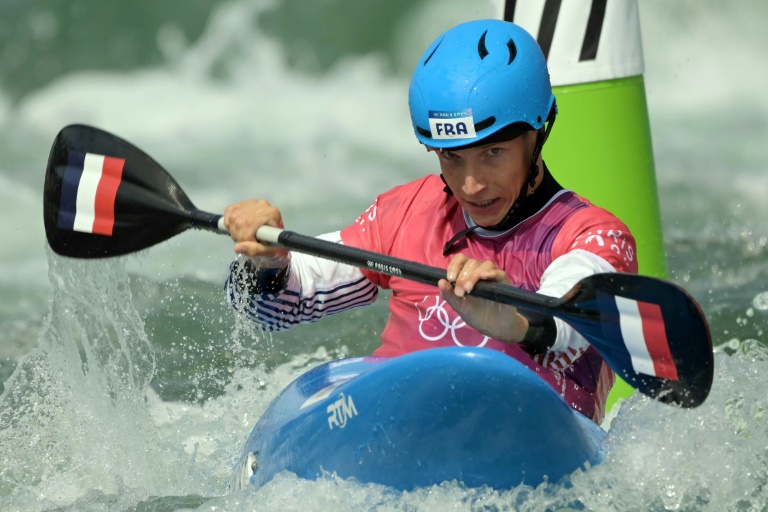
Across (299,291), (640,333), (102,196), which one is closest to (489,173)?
(640,333)

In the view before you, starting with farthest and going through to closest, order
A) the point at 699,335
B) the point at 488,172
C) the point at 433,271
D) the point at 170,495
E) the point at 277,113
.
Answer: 1. the point at 277,113
2. the point at 170,495
3. the point at 488,172
4. the point at 433,271
5. the point at 699,335

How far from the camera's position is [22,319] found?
16.6 feet

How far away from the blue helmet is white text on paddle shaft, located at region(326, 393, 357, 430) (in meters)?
0.58

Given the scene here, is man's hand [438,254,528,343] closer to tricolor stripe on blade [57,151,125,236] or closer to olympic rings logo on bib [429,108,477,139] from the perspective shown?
olympic rings logo on bib [429,108,477,139]

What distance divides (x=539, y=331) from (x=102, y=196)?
4.20ft

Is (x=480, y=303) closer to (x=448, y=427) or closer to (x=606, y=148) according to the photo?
(x=448, y=427)

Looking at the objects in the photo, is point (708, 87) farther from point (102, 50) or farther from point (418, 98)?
point (418, 98)

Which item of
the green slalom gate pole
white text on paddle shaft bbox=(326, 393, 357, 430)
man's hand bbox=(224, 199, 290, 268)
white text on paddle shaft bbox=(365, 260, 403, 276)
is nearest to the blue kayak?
white text on paddle shaft bbox=(326, 393, 357, 430)

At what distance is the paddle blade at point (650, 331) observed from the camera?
193 centimetres

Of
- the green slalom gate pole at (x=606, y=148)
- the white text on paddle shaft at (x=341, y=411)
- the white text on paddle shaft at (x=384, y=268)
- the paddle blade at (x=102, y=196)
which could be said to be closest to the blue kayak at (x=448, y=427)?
the white text on paddle shaft at (x=341, y=411)

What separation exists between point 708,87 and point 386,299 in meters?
4.09

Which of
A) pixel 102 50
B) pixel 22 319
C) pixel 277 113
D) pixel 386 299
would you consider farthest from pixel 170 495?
pixel 102 50

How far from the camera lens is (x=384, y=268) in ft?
7.30

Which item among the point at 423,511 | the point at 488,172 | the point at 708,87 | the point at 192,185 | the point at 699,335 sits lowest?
the point at 708,87
